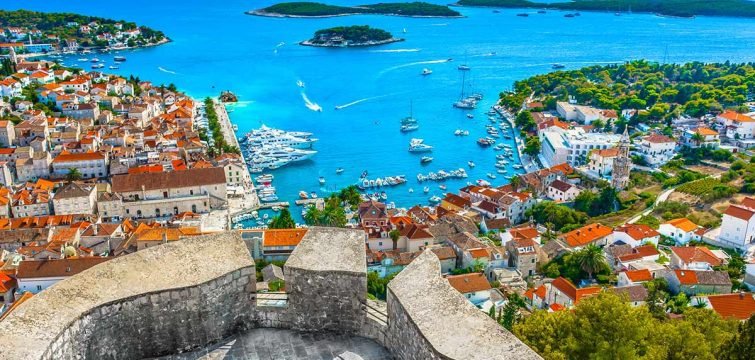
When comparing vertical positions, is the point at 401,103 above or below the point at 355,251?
below

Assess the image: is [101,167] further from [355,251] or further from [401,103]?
[355,251]

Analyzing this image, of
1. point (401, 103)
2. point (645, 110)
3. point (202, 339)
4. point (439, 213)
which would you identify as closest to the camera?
point (202, 339)

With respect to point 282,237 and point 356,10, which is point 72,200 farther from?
point 356,10

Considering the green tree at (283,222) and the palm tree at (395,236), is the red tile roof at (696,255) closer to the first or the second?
the palm tree at (395,236)

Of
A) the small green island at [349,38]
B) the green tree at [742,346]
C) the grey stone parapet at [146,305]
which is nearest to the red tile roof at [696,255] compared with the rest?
the green tree at [742,346]

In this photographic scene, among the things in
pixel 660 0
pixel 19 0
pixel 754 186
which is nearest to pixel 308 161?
pixel 754 186
